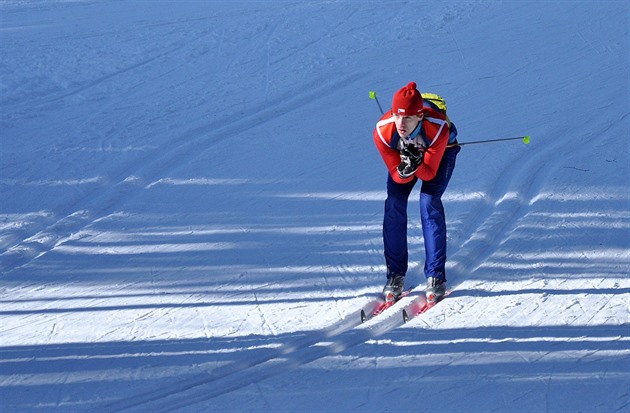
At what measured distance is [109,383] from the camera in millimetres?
5121

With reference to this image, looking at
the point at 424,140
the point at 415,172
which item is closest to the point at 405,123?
the point at 424,140

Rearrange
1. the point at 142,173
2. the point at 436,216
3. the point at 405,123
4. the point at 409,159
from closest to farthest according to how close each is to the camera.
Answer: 1. the point at 405,123
2. the point at 409,159
3. the point at 436,216
4. the point at 142,173

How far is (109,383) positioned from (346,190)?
116 inches

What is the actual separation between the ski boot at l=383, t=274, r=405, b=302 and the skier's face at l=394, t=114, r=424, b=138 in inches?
41.7

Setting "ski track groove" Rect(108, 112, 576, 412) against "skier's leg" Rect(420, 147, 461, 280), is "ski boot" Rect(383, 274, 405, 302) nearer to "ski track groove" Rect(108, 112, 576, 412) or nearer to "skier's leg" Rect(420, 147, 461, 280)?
"ski track groove" Rect(108, 112, 576, 412)

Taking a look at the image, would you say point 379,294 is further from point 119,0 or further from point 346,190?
point 119,0

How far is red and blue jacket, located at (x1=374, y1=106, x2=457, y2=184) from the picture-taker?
5.45m

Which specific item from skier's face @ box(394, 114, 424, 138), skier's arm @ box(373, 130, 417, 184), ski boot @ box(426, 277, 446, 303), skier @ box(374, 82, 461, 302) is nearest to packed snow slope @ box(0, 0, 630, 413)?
ski boot @ box(426, 277, 446, 303)

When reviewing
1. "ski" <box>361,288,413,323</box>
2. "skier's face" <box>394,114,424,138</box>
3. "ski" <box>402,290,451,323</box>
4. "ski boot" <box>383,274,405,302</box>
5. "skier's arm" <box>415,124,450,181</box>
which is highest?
"skier's face" <box>394,114,424,138</box>

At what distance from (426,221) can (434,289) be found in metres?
0.46

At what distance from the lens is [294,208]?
7.18 meters

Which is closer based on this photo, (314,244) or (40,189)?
(314,244)

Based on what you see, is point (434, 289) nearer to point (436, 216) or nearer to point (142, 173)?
point (436, 216)

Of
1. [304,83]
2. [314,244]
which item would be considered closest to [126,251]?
[314,244]
